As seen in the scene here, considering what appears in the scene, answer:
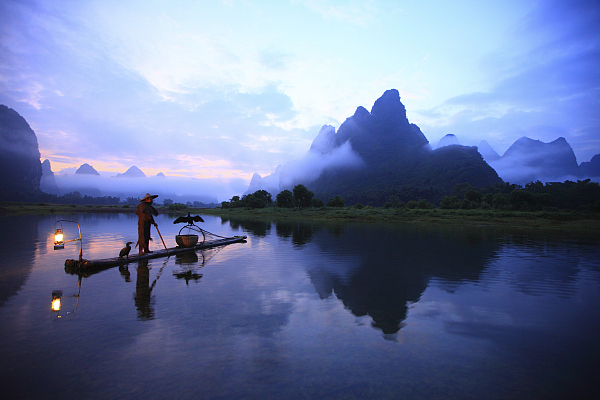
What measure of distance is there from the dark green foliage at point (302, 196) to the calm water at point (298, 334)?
234ft

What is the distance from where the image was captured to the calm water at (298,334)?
4418 mm

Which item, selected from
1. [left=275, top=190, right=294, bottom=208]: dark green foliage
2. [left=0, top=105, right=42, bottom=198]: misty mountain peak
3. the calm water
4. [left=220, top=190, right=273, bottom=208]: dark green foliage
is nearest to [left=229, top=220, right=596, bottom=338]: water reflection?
the calm water

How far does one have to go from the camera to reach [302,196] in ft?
277

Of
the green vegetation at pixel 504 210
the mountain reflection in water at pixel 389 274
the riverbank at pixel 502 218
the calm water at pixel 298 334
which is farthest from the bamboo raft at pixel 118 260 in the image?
the riverbank at pixel 502 218

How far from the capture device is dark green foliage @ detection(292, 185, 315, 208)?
83625mm

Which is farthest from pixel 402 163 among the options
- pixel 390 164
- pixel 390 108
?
pixel 390 108

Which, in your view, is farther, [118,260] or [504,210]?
[504,210]

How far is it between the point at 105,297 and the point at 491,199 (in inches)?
3250

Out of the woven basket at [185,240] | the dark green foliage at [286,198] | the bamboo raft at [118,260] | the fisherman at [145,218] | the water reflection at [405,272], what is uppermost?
the dark green foliage at [286,198]

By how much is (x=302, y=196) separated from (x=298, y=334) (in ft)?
257

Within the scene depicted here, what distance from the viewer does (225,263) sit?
14086 millimetres

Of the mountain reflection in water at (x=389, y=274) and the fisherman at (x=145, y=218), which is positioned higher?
the fisherman at (x=145, y=218)

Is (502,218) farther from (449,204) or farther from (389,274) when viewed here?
(389,274)

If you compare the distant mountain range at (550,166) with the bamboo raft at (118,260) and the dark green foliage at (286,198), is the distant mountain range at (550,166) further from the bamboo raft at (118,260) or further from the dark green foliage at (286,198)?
the bamboo raft at (118,260)
